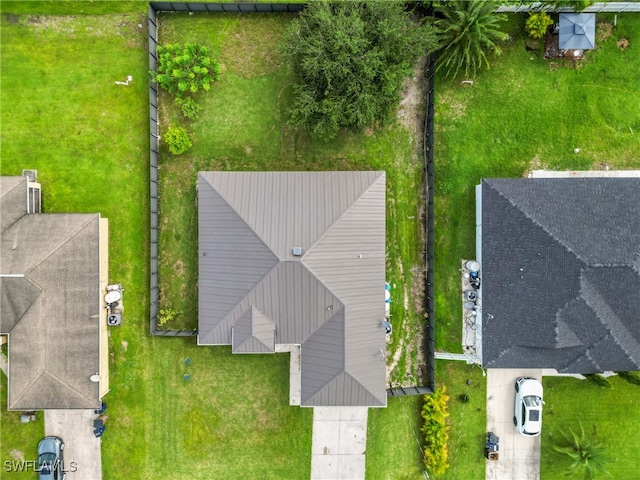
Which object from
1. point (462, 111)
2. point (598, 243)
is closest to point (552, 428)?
point (598, 243)

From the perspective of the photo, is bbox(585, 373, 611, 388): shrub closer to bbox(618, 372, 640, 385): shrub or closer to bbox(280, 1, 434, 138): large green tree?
bbox(618, 372, 640, 385): shrub

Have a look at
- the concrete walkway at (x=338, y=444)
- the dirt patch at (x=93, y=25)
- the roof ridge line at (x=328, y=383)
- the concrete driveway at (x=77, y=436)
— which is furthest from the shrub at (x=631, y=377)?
the dirt patch at (x=93, y=25)

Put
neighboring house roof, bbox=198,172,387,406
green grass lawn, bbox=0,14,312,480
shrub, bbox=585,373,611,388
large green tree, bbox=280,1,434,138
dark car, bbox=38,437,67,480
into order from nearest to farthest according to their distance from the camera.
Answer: large green tree, bbox=280,1,434,138, neighboring house roof, bbox=198,172,387,406, shrub, bbox=585,373,611,388, dark car, bbox=38,437,67,480, green grass lawn, bbox=0,14,312,480

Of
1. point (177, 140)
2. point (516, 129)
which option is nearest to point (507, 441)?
point (516, 129)

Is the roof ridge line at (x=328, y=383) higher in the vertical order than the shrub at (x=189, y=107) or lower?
lower

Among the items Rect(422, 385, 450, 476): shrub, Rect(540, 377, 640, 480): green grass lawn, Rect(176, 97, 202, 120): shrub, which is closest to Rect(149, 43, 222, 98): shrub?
A: Rect(176, 97, 202, 120): shrub

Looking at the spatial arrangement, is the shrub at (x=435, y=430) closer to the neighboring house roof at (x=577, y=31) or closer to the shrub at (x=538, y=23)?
the neighboring house roof at (x=577, y=31)

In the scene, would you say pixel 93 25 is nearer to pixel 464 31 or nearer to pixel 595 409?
pixel 464 31
